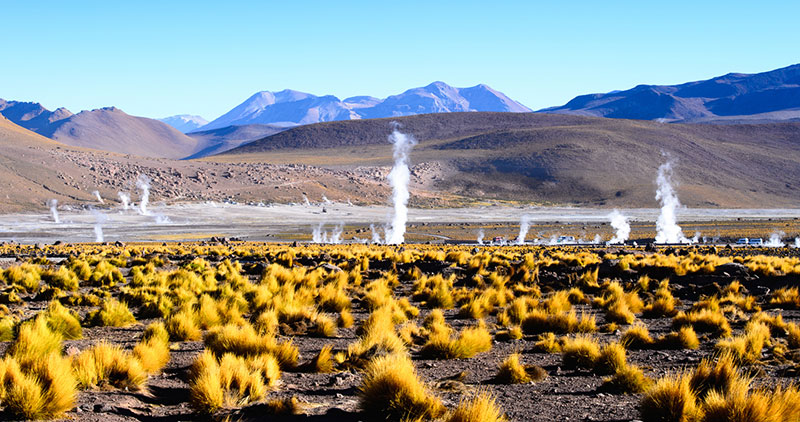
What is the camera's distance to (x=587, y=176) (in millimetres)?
118188

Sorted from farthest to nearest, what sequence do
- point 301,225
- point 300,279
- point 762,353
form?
1. point 301,225
2. point 300,279
3. point 762,353

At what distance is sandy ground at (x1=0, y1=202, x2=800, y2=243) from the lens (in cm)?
5406

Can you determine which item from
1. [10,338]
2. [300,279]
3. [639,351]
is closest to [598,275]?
[300,279]

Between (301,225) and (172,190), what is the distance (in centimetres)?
3342

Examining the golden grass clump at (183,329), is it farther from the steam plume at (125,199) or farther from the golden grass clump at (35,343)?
the steam plume at (125,199)

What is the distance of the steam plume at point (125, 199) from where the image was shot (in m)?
78.8

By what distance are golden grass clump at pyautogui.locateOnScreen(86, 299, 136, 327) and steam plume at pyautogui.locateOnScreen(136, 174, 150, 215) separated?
6837 cm

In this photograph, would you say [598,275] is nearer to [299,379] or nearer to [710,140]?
[299,379]

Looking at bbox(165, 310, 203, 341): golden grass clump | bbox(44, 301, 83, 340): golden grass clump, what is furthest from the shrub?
bbox(44, 301, 83, 340): golden grass clump

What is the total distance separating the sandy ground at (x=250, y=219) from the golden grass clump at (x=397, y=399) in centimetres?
4643

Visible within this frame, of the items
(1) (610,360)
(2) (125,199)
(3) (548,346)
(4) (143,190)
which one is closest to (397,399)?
(1) (610,360)

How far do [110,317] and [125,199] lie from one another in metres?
77.6

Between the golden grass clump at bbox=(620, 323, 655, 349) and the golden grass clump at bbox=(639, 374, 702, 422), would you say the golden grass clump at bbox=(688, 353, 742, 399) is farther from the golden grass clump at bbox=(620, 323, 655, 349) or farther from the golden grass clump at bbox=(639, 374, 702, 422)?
the golden grass clump at bbox=(620, 323, 655, 349)

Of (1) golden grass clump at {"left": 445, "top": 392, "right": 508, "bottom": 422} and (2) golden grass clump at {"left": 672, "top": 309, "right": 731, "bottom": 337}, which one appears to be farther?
(2) golden grass clump at {"left": 672, "top": 309, "right": 731, "bottom": 337}
